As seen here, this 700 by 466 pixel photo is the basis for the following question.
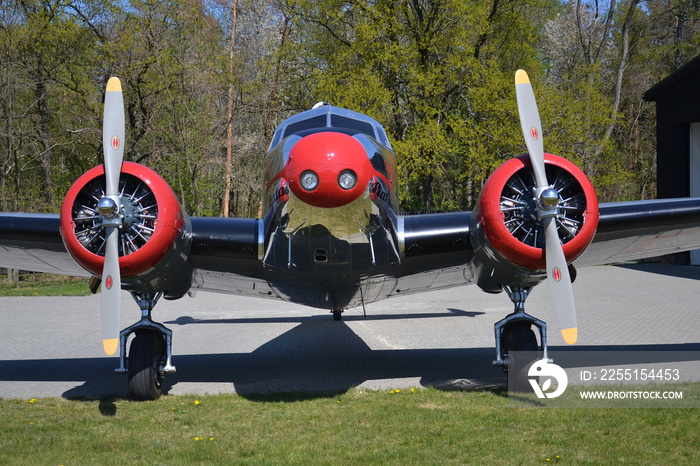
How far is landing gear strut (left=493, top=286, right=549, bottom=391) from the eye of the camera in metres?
7.88

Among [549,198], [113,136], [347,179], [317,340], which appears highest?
[113,136]

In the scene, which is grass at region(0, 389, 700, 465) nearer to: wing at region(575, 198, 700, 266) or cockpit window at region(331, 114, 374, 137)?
wing at region(575, 198, 700, 266)

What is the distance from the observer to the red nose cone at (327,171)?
568cm

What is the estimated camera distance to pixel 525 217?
7090 millimetres

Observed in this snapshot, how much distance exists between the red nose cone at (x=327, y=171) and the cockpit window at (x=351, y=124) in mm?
1887

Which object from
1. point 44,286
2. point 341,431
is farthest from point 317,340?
point 44,286

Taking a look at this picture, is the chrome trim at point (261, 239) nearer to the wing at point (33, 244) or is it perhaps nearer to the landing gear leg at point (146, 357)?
the landing gear leg at point (146, 357)

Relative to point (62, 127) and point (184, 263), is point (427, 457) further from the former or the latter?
point (62, 127)

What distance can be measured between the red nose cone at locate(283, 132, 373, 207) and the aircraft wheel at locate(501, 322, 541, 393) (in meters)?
3.35

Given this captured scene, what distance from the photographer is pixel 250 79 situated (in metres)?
29.2

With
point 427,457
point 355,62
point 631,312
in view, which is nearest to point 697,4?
point 355,62

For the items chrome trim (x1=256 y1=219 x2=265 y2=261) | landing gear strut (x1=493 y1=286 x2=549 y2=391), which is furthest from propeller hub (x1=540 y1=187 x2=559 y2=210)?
chrome trim (x1=256 y1=219 x2=265 y2=261)

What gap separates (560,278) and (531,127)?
66.5 inches

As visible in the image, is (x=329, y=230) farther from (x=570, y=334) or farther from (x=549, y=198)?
(x=570, y=334)
